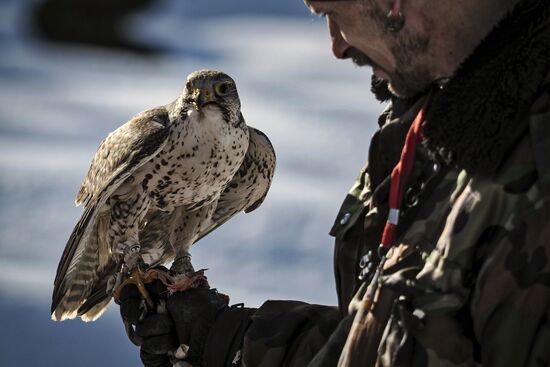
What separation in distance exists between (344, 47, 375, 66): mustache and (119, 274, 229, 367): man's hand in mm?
983

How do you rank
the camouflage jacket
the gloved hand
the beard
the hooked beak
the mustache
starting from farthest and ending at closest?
1. the hooked beak
2. the gloved hand
3. the mustache
4. the beard
5. the camouflage jacket

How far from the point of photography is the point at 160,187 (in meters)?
4.19

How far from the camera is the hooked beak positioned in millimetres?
4254

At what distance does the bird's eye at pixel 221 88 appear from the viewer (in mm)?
4328

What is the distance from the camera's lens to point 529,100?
6.89ft

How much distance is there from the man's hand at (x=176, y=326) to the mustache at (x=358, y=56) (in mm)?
983

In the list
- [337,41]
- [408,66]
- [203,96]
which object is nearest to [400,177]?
[408,66]

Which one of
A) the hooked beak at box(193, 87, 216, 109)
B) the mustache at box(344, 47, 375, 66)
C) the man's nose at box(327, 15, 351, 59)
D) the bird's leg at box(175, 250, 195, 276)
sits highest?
the hooked beak at box(193, 87, 216, 109)

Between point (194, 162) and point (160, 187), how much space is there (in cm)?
16

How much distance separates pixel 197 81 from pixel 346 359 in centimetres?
226

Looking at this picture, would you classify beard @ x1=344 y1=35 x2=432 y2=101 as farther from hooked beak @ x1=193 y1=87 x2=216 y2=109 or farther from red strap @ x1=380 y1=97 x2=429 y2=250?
hooked beak @ x1=193 y1=87 x2=216 y2=109

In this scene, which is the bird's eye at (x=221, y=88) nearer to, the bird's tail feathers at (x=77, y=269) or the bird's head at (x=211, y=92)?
the bird's head at (x=211, y=92)

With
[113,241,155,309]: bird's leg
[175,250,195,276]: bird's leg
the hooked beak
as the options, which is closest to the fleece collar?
[113,241,155,309]: bird's leg

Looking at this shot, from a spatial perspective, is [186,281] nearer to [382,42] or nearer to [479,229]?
[382,42]
